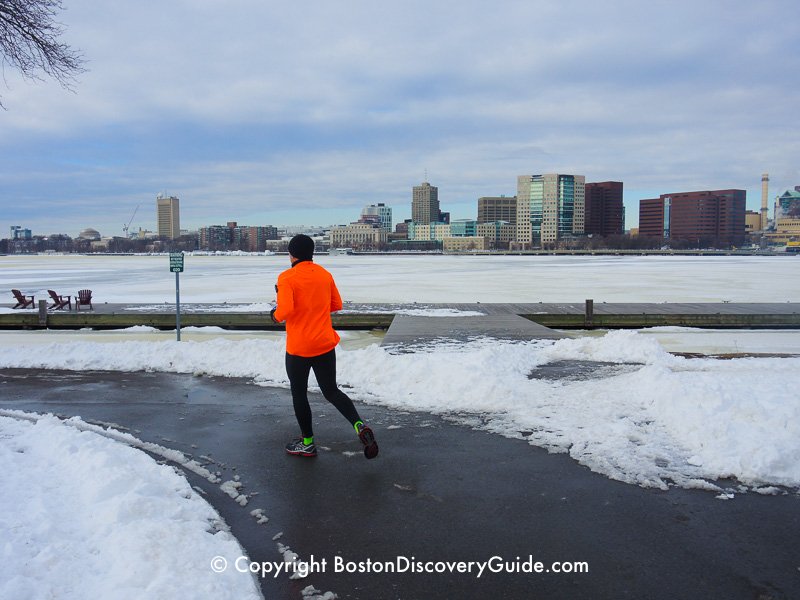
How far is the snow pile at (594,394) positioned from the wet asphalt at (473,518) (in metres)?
0.45

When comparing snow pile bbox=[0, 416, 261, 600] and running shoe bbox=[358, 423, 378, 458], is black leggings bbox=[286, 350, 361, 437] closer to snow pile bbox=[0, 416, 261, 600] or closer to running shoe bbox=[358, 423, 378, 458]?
running shoe bbox=[358, 423, 378, 458]

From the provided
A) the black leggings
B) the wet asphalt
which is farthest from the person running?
the wet asphalt

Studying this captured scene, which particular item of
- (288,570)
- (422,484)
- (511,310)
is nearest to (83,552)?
(288,570)

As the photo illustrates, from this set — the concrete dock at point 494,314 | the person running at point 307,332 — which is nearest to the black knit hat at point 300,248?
the person running at point 307,332

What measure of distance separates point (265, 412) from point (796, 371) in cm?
782

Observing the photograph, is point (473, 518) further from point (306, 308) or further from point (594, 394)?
point (594, 394)

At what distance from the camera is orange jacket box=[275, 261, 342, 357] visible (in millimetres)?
5973

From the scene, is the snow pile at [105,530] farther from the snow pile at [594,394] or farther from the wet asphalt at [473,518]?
the snow pile at [594,394]

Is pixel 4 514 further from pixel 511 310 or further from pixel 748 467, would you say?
pixel 511 310

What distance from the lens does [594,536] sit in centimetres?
451

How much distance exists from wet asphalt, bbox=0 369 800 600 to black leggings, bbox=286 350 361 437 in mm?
394

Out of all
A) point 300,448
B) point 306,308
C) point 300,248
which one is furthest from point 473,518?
point 300,248

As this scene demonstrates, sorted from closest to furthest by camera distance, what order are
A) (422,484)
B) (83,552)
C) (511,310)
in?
(83,552), (422,484), (511,310)

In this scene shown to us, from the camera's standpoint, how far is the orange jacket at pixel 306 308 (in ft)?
19.6
